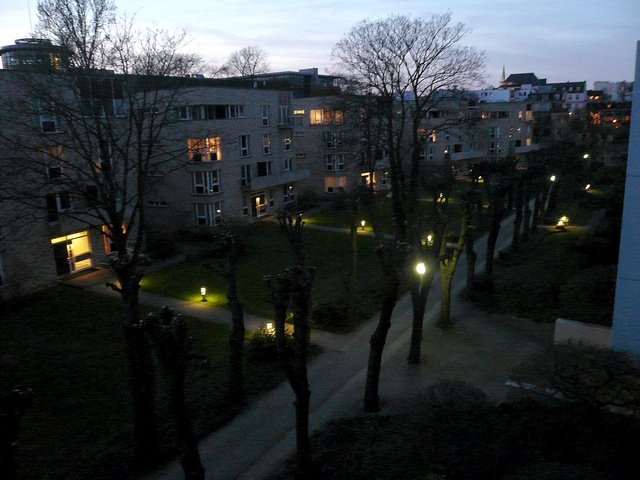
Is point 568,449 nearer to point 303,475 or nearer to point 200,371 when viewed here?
point 303,475

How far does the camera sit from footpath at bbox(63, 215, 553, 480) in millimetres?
11062

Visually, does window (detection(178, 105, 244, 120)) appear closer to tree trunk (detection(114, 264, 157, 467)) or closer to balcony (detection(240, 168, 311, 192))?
balcony (detection(240, 168, 311, 192))

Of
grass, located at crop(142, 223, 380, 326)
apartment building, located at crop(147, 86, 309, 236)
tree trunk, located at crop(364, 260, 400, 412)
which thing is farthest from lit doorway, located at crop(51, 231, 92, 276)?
tree trunk, located at crop(364, 260, 400, 412)

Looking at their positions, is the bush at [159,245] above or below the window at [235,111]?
below

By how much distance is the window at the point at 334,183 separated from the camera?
4791 cm

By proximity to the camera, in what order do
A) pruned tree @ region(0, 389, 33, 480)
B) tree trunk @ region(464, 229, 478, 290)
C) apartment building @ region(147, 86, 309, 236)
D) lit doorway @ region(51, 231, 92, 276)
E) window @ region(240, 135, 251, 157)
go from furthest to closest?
1. window @ region(240, 135, 251, 157)
2. apartment building @ region(147, 86, 309, 236)
3. lit doorway @ region(51, 231, 92, 276)
4. tree trunk @ region(464, 229, 478, 290)
5. pruned tree @ region(0, 389, 33, 480)

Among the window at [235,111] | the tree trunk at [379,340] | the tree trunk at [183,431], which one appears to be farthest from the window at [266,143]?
the tree trunk at [183,431]

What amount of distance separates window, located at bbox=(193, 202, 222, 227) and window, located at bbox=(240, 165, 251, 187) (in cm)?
312

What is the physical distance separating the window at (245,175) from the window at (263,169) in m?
1.24

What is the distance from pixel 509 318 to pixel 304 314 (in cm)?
1170

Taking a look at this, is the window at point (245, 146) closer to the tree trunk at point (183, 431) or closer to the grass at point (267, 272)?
the grass at point (267, 272)

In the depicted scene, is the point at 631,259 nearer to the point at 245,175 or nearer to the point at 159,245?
the point at 159,245

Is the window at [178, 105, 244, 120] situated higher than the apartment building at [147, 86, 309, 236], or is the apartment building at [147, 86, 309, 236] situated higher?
the window at [178, 105, 244, 120]

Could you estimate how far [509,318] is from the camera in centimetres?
1900
